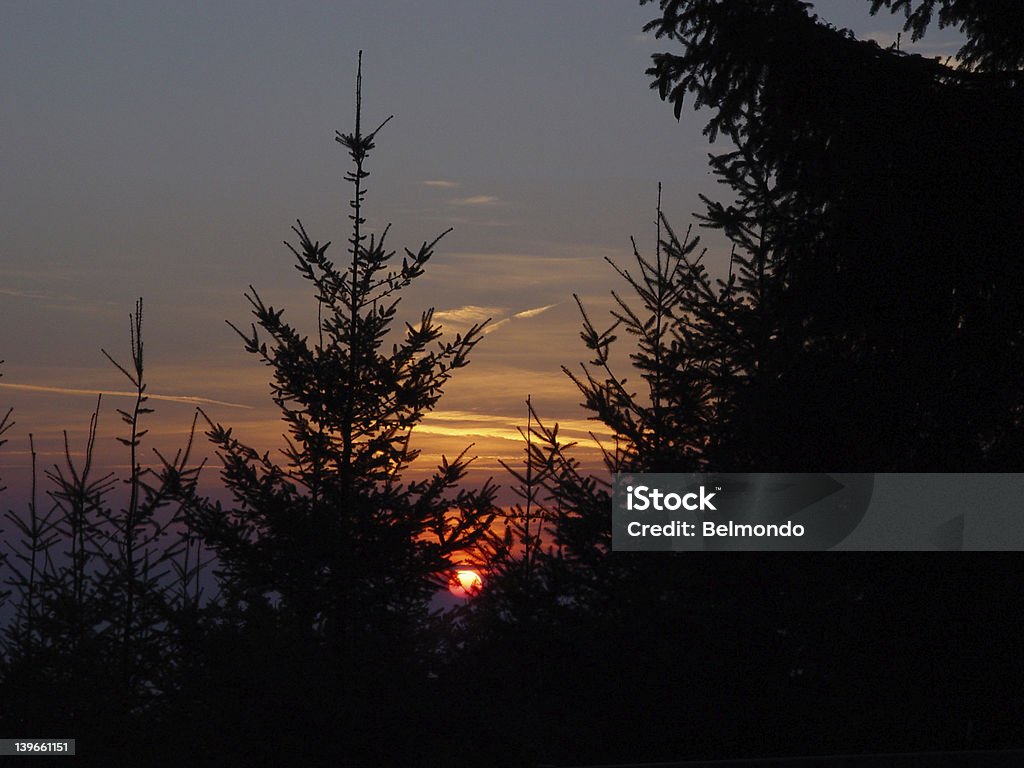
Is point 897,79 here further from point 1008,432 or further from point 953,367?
point 1008,432

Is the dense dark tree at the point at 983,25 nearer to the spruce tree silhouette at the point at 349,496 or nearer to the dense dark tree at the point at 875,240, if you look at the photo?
the dense dark tree at the point at 875,240

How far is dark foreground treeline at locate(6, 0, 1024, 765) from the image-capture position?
950cm

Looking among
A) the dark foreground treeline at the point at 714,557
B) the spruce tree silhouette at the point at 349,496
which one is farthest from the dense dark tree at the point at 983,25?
the spruce tree silhouette at the point at 349,496

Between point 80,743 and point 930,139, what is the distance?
30.8 feet

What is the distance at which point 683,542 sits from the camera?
10.8 metres

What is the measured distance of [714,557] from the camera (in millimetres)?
10555

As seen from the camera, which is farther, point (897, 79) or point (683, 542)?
point (683, 542)

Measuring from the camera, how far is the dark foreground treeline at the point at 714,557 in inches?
374

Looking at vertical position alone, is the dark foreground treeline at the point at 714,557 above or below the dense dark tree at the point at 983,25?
below

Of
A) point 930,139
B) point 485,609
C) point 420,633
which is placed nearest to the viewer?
point 930,139

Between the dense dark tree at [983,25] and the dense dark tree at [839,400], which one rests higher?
the dense dark tree at [983,25]

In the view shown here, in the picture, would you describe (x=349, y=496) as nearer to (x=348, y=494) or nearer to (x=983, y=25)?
(x=348, y=494)

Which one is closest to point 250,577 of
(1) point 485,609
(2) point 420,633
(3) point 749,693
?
(2) point 420,633

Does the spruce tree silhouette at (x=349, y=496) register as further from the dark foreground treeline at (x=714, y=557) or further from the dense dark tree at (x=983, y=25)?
the dense dark tree at (x=983, y=25)
